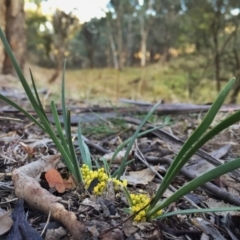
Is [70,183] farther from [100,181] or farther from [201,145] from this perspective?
[201,145]

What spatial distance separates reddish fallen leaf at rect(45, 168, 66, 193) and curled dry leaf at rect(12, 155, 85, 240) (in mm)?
33

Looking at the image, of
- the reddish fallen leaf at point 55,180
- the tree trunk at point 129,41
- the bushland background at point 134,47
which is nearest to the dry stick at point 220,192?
the reddish fallen leaf at point 55,180

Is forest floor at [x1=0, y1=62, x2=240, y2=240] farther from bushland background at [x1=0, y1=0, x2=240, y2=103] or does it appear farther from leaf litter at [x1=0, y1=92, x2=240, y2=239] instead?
bushland background at [x1=0, y1=0, x2=240, y2=103]

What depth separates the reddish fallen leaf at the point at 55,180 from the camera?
75cm

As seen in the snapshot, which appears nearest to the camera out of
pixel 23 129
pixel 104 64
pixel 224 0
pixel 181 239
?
pixel 181 239

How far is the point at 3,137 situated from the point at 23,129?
0.52 feet

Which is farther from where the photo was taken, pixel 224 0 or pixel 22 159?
pixel 224 0

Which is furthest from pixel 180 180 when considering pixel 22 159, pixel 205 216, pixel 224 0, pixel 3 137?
pixel 224 0

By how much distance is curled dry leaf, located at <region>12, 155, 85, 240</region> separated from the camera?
60 centimetres

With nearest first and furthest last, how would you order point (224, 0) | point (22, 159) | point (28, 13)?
point (22, 159)
point (224, 0)
point (28, 13)

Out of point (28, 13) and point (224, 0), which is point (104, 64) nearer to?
point (28, 13)

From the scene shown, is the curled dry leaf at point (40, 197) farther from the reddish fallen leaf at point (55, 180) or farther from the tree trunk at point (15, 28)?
the tree trunk at point (15, 28)

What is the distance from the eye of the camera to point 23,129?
140 cm

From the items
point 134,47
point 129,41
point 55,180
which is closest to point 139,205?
point 55,180
